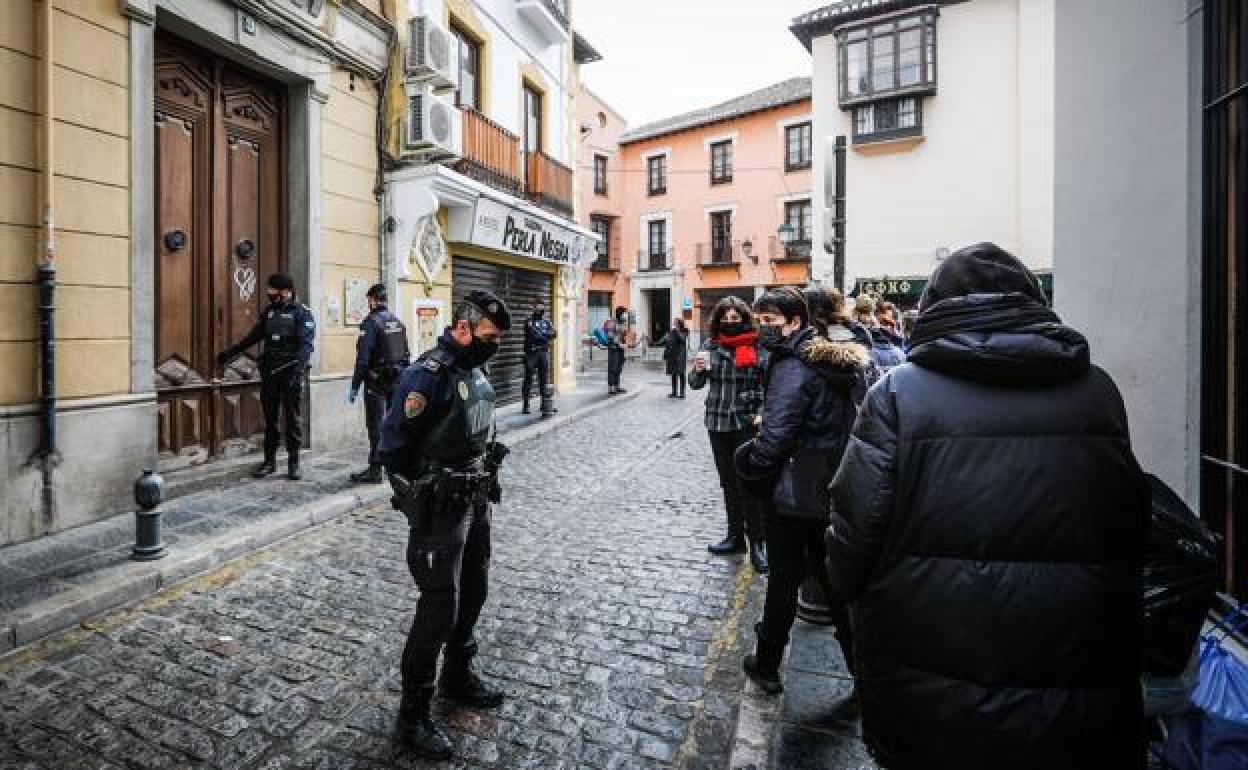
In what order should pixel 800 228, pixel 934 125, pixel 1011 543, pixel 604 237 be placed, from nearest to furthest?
pixel 1011 543, pixel 934 125, pixel 800 228, pixel 604 237

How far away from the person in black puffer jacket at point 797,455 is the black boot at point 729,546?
201cm

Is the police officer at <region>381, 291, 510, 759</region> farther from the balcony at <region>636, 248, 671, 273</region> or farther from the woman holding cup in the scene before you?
the balcony at <region>636, 248, 671, 273</region>

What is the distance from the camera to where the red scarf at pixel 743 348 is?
5.00m

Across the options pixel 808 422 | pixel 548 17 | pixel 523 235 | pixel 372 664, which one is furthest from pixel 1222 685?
pixel 548 17

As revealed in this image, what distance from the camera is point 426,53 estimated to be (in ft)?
31.8

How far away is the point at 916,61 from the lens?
67.7 feet

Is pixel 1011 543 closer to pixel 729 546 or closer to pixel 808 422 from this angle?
pixel 808 422

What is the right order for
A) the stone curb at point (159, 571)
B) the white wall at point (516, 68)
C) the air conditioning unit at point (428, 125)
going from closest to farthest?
the stone curb at point (159, 571) → the air conditioning unit at point (428, 125) → the white wall at point (516, 68)

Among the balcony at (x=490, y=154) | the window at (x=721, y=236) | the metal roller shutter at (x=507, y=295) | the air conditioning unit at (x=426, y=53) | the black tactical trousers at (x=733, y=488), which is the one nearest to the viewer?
the black tactical trousers at (x=733, y=488)

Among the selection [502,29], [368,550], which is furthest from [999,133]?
[368,550]

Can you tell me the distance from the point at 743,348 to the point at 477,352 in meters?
2.48

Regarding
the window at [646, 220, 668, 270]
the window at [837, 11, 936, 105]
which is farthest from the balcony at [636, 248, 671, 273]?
the window at [837, 11, 936, 105]

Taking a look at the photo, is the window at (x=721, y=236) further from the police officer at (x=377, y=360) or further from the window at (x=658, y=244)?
the police officer at (x=377, y=360)

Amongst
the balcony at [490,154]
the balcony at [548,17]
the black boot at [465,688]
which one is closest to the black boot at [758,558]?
the black boot at [465,688]
